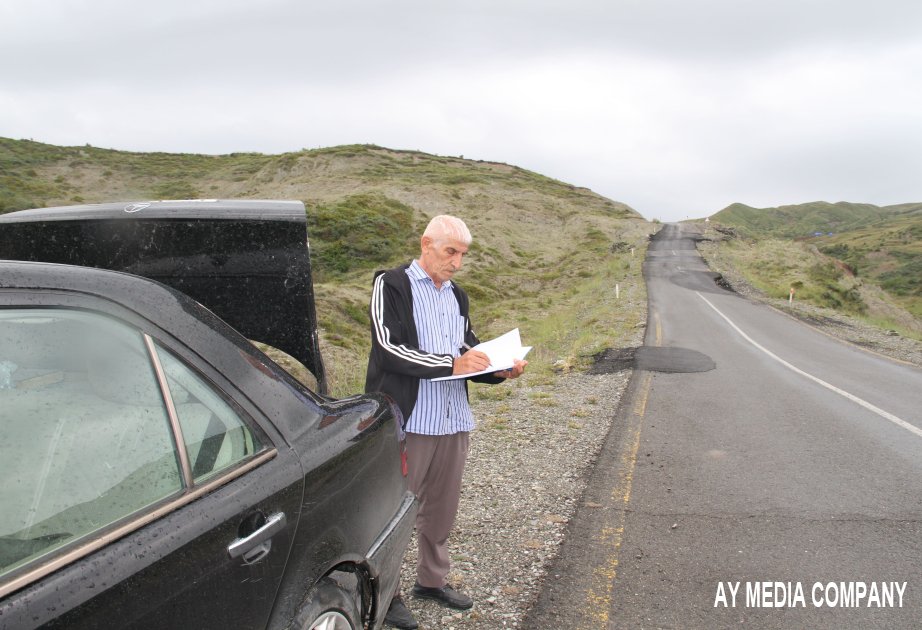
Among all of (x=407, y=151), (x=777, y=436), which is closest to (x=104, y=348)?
(x=777, y=436)

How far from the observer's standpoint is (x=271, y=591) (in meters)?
1.74

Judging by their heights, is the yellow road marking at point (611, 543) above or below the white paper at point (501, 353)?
below

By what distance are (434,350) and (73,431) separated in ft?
5.71

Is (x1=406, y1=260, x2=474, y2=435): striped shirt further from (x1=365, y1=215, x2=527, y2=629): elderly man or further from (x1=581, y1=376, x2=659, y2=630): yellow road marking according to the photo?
(x1=581, y1=376, x2=659, y2=630): yellow road marking

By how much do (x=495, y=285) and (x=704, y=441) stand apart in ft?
89.0

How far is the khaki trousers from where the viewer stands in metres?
3.07

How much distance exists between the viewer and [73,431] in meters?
1.53

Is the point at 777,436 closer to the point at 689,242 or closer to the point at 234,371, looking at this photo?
the point at 234,371

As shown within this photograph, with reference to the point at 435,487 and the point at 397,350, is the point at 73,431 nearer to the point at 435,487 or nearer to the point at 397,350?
the point at 397,350

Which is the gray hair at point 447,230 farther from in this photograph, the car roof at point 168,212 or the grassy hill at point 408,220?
the grassy hill at point 408,220

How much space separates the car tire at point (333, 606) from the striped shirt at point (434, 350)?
94cm

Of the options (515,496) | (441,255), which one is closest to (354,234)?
(515,496)

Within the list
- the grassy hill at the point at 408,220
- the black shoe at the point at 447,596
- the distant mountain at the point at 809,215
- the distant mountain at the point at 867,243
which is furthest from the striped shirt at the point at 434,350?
the distant mountain at the point at 809,215

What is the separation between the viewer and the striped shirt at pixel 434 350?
3.01 meters
